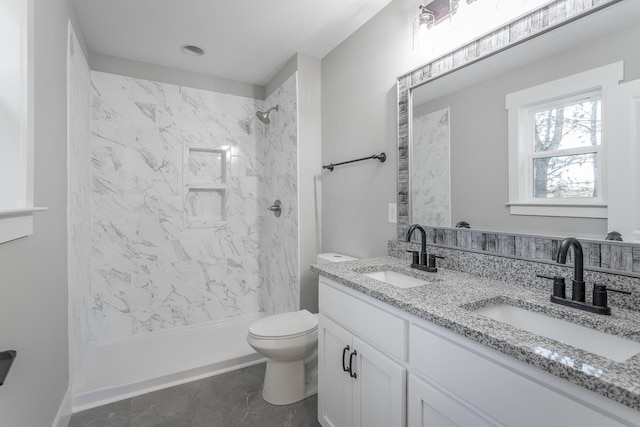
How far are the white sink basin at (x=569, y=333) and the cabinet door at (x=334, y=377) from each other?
24.4 inches

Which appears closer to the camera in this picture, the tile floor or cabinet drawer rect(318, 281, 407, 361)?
cabinet drawer rect(318, 281, 407, 361)

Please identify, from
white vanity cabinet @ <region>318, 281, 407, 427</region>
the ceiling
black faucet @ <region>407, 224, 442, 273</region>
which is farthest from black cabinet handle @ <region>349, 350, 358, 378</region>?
the ceiling

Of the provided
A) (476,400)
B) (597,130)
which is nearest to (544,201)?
(597,130)

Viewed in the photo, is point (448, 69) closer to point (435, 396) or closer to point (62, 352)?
point (435, 396)

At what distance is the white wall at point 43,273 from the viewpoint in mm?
1040

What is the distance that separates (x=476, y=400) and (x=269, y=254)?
244cm

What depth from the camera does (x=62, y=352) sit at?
1631 mm

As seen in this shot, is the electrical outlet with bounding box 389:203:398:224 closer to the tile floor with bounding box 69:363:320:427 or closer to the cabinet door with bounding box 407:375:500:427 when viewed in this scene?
the cabinet door with bounding box 407:375:500:427

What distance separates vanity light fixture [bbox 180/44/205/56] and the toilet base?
2.39 metres

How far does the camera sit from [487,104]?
53.4 inches

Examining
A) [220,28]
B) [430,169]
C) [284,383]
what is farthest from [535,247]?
[220,28]

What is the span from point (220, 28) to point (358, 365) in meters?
2.29

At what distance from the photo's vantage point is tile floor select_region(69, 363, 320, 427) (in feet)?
5.75

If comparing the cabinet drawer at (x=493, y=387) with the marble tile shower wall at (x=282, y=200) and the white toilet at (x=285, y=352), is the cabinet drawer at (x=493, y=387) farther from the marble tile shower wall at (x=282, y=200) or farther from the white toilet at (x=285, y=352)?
the marble tile shower wall at (x=282, y=200)
